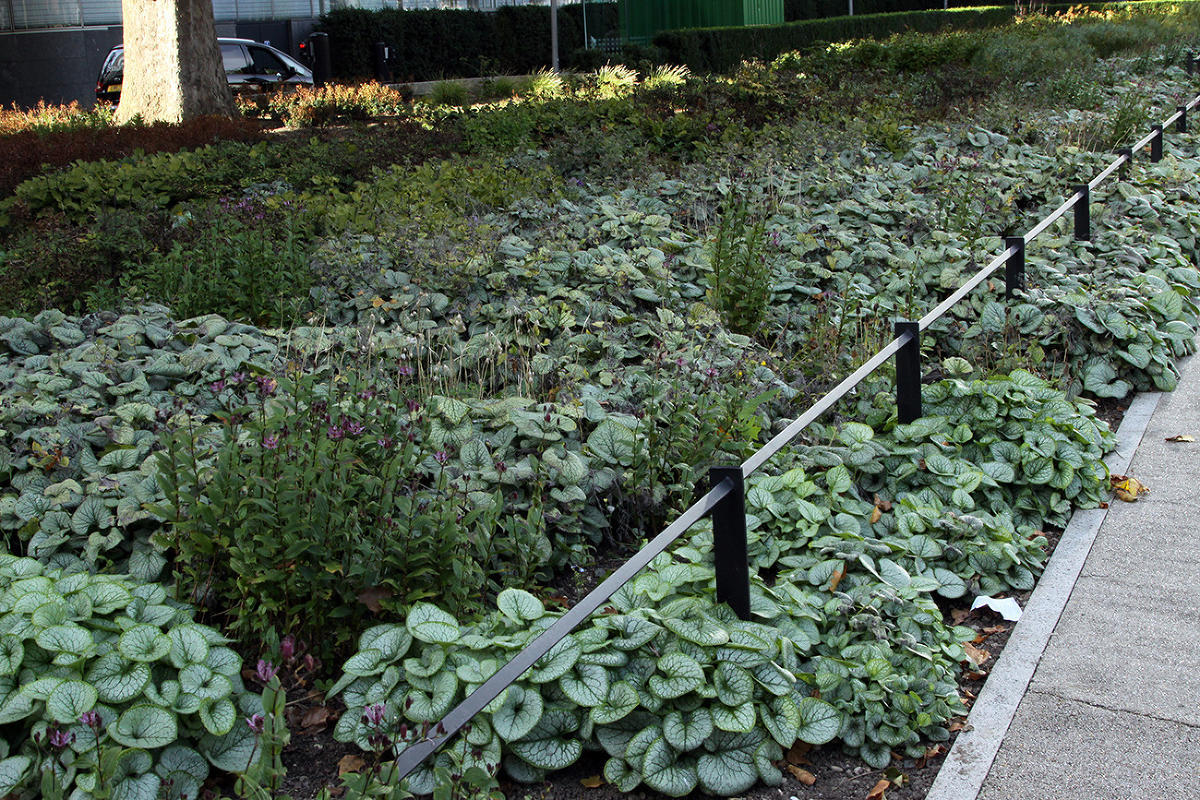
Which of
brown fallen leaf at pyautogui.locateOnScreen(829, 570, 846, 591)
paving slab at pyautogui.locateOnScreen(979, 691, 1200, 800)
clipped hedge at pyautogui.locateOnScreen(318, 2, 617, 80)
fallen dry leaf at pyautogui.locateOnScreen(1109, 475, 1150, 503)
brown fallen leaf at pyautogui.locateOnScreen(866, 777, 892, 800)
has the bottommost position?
brown fallen leaf at pyautogui.locateOnScreen(866, 777, 892, 800)

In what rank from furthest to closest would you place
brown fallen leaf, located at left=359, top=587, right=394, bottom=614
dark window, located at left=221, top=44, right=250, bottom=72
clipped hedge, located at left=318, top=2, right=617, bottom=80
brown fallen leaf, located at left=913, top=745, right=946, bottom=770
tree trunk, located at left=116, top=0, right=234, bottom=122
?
clipped hedge, located at left=318, top=2, right=617, bottom=80
dark window, located at left=221, top=44, right=250, bottom=72
tree trunk, located at left=116, top=0, right=234, bottom=122
brown fallen leaf, located at left=359, top=587, right=394, bottom=614
brown fallen leaf, located at left=913, top=745, right=946, bottom=770

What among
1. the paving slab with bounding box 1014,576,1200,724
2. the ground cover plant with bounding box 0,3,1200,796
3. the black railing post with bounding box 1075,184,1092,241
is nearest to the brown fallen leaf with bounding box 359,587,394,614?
the ground cover plant with bounding box 0,3,1200,796

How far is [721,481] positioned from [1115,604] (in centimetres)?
147

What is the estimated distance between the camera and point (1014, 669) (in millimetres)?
3311

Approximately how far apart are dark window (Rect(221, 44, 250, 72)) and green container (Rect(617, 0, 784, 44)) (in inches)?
405

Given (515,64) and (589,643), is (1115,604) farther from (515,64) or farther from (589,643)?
(515,64)

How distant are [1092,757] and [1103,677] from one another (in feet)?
1.36

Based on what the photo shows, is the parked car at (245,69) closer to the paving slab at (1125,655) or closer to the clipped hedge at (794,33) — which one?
the clipped hedge at (794,33)

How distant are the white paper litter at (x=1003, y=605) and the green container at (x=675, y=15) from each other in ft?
89.6

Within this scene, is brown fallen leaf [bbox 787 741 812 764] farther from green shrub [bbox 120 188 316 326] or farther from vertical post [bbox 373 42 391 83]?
vertical post [bbox 373 42 391 83]

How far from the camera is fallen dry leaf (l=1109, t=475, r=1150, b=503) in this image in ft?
14.5

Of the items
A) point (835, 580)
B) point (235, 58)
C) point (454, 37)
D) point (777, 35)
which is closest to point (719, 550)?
point (835, 580)

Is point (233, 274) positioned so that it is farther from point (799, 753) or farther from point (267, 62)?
point (267, 62)

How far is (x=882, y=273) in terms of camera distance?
6.87 meters
